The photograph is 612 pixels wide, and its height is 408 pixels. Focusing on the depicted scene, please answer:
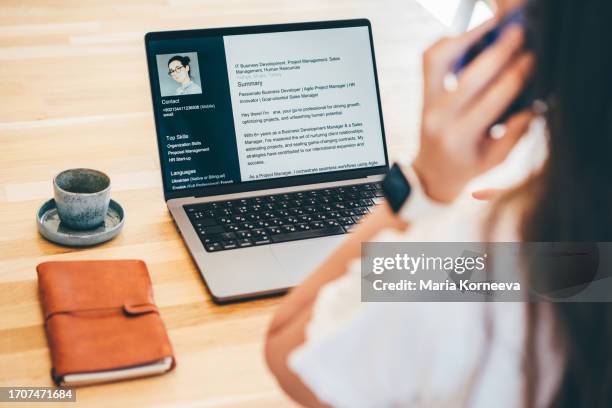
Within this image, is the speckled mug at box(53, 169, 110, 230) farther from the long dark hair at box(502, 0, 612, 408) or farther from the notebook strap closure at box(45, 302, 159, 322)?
the long dark hair at box(502, 0, 612, 408)

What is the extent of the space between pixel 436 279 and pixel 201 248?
457 millimetres

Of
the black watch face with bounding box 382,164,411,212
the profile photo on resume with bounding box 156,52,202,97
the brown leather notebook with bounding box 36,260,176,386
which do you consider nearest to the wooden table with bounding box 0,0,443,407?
the brown leather notebook with bounding box 36,260,176,386

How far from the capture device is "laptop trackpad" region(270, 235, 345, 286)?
999 mm

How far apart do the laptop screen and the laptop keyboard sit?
39 mm

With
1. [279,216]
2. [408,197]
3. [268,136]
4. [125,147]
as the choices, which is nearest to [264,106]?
[268,136]

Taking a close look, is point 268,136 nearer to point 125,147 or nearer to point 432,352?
point 125,147

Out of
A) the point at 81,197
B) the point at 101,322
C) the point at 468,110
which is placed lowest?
the point at 101,322

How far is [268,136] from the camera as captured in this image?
3.76 ft

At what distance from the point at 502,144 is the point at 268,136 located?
0.58 metres

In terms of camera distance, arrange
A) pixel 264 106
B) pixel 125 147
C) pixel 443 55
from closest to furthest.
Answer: pixel 443 55
pixel 264 106
pixel 125 147

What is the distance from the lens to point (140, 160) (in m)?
1.26

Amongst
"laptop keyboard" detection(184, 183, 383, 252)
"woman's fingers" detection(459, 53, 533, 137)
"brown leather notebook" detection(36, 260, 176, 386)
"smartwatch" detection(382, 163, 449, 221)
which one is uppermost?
"woman's fingers" detection(459, 53, 533, 137)

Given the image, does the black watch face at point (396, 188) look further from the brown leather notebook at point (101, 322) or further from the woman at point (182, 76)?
the woman at point (182, 76)

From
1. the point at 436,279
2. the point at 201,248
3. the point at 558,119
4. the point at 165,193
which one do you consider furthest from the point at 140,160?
the point at 558,119
